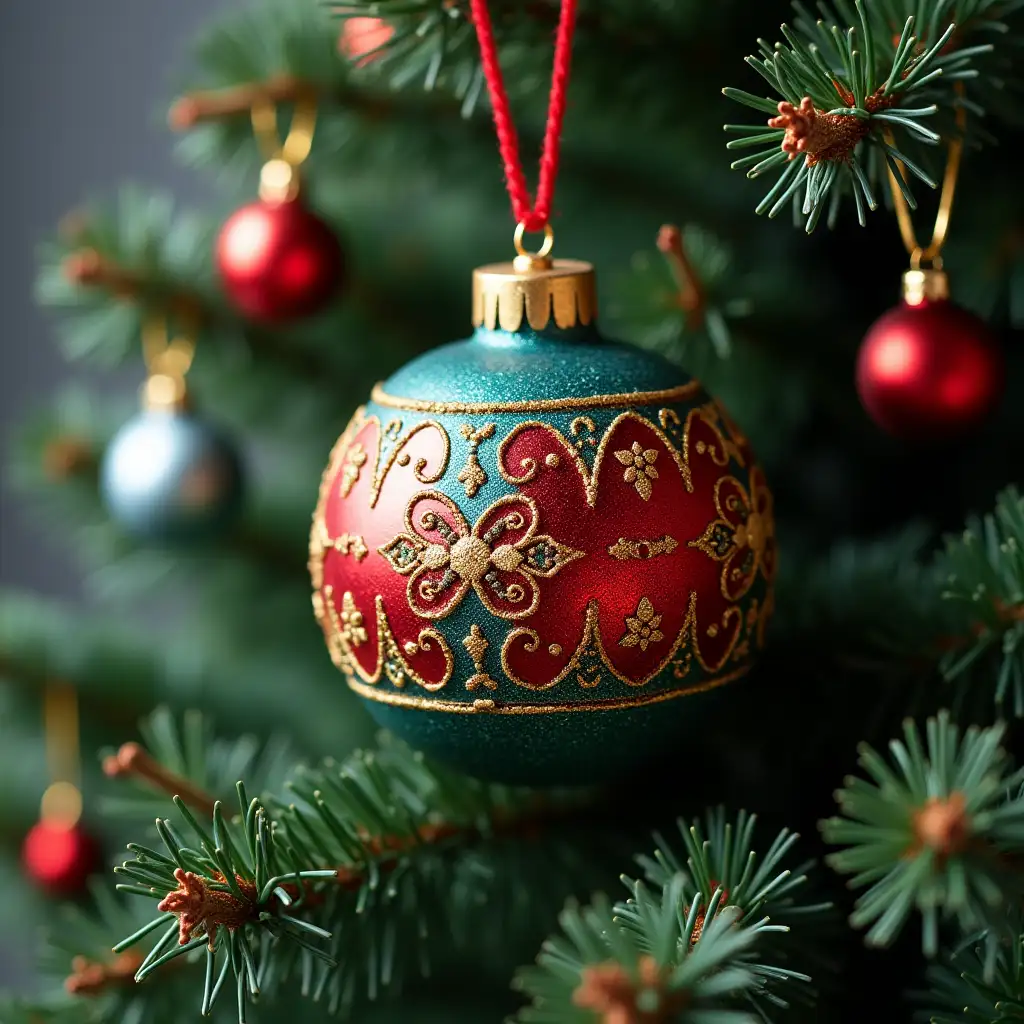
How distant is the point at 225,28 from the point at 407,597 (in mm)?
470

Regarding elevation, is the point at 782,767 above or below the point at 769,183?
below

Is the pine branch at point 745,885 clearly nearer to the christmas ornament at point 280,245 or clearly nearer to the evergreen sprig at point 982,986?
the evergreen sprig at point 982,986

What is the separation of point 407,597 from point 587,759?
11cm

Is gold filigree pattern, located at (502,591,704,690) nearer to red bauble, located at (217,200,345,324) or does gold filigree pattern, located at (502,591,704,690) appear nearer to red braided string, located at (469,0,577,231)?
red braided string, located at (469,0,577,231)

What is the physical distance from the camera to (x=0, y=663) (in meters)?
0.91

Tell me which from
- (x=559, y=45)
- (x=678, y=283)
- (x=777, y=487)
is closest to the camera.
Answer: (x=559, y=45)

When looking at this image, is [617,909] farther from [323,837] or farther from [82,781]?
[82,781]

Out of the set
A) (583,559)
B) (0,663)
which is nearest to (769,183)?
(583,559)

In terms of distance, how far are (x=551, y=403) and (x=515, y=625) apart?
0.33ft

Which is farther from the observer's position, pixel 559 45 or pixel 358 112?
pixel 358 112

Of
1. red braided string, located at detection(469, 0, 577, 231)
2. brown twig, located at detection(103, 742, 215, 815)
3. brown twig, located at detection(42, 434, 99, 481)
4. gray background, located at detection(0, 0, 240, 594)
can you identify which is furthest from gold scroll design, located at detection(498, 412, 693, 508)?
gray background, located at detection(0, 0, 240, 594)

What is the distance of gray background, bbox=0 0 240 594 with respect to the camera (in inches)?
59.5

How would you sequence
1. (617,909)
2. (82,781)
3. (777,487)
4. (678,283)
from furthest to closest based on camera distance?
(82,781)
(777,487)
(678,283)
(617,909)

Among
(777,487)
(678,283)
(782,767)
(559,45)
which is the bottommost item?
(782,767)
